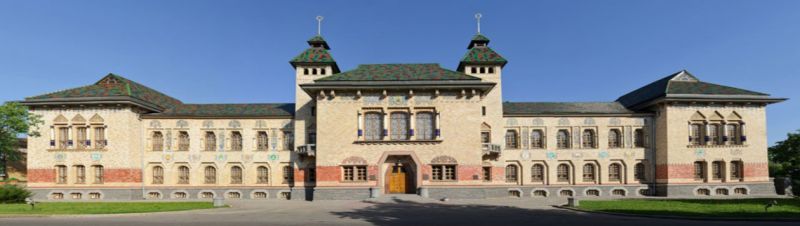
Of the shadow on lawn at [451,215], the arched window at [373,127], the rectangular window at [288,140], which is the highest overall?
the arched window at [373,127]

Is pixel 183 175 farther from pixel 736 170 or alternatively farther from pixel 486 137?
pixel 736 170

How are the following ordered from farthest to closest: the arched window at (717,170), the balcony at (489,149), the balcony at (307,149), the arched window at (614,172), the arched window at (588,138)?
the arched window at (588,138)
the arched window at (614,172)
the arched window at (717,170)
the balcony at (489,149)
the balcony at (307,149)

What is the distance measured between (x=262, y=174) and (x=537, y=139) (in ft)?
74.7

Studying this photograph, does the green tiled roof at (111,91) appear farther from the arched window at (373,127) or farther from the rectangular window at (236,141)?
the arched window at (373,127)

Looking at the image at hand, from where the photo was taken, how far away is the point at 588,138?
35.4 m

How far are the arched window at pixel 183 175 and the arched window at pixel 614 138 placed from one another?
3448cm

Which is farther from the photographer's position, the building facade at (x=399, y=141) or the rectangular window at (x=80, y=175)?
the rectangular window at (x=80, y=175)

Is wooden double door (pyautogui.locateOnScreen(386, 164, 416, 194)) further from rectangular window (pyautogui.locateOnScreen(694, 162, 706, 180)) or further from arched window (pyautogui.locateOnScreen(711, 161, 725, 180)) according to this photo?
arched window (pyautogui.locateOnScreen(711, 161, 725, 180))

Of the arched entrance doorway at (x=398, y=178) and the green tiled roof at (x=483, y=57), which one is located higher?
the green tiled roof at (x=483, y=57)

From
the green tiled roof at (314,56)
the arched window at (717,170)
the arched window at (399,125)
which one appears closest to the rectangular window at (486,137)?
the arched window at (399,125)

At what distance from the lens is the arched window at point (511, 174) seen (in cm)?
3525

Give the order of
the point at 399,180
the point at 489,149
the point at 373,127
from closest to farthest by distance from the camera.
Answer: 1. the point at 373,127
2. the point at 399,180
3. the point at 489,149

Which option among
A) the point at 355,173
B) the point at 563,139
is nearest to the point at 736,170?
the point at 563,139

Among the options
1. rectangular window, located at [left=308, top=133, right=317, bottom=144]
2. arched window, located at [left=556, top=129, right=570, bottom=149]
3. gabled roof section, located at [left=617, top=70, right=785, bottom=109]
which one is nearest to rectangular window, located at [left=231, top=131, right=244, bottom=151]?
rectangular window, located at [left=308, top=133, right=317, bottom=144]
